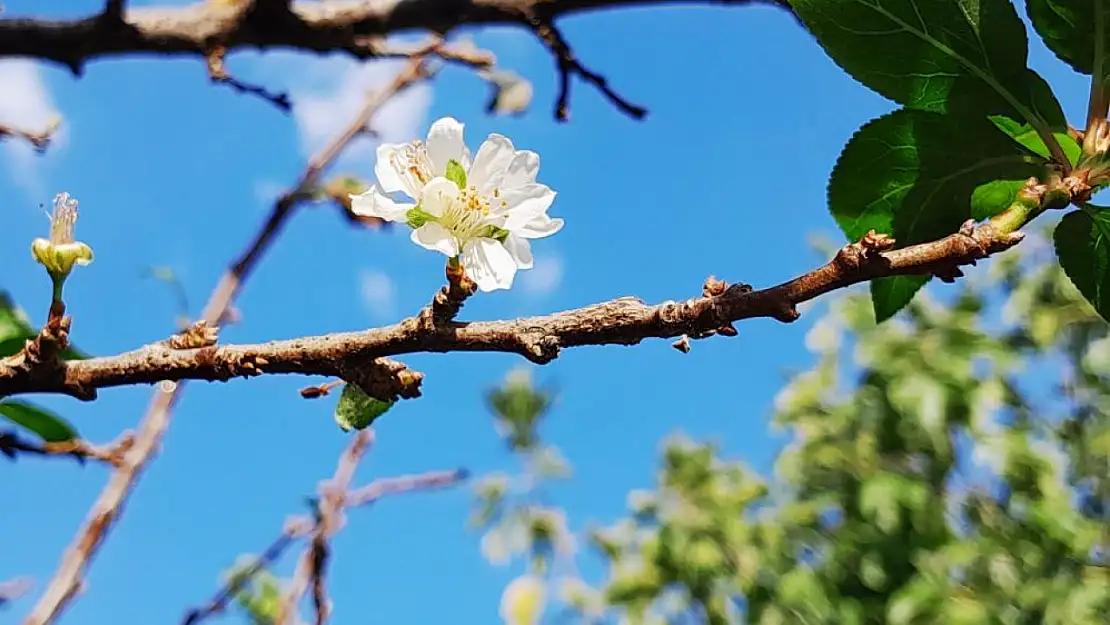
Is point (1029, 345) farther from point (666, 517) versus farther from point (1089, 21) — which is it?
point (1089, 21)

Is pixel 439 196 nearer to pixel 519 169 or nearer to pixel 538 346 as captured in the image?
pixel 519 169

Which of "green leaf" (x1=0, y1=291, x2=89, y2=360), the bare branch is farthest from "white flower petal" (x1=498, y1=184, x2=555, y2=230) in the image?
the bare branch

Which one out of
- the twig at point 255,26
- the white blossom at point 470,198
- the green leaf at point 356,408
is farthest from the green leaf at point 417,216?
the twig at point 255,26

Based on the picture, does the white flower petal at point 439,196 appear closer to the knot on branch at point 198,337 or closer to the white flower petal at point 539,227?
the white flower petal at point 539,227

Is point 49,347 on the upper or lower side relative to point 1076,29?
lower

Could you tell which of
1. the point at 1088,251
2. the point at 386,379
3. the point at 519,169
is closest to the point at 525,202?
the point at 519,169

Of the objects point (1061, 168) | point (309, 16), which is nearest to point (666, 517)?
point (309, 16)
